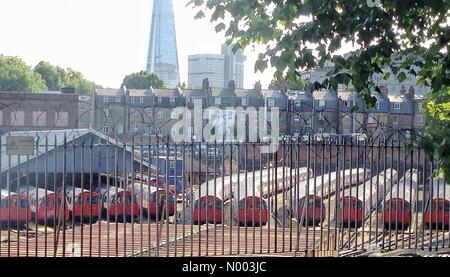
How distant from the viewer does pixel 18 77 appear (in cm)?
973

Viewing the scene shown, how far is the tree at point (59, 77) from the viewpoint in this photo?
33.0 feet

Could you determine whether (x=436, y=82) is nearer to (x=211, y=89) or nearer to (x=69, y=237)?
(x=211, y=89)

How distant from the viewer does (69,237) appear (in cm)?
955

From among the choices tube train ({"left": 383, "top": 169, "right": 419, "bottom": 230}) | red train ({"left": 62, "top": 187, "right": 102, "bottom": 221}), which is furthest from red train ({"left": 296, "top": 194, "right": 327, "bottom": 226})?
red train ({"left": 62, "top": 187, "right": 102, "bottom": 221})

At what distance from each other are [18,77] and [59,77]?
2.17 feet

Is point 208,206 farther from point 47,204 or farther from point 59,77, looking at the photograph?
point 59,77

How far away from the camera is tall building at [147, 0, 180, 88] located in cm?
820

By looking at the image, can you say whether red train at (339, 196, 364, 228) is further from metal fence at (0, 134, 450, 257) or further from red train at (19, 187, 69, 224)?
red train at (19, 187, 69, 224)

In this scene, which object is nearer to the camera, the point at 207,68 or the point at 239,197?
the point at 239,197

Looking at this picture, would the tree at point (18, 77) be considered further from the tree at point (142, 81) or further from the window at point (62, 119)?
the tree at point (142, 81)
